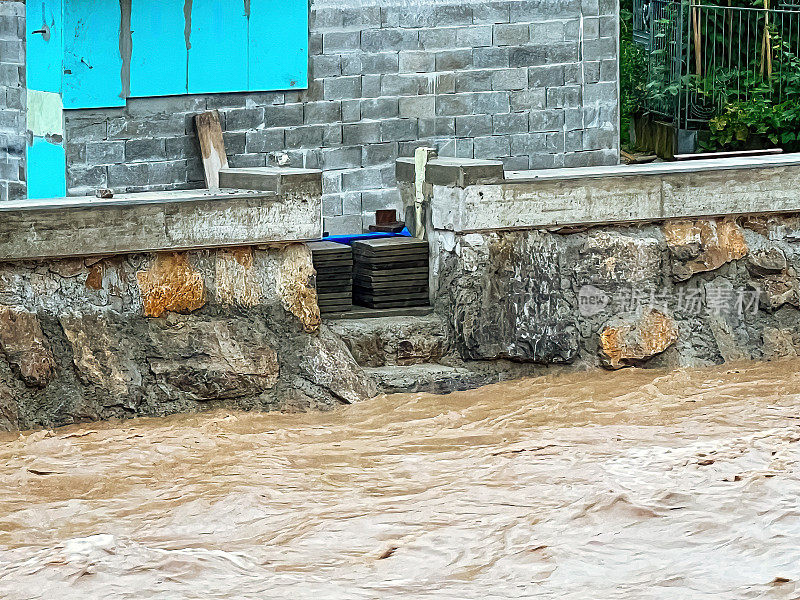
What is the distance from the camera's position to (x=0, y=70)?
29.6 ft

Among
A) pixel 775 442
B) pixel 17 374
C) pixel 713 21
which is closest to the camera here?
pixel 775 442

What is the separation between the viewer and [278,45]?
369 inches

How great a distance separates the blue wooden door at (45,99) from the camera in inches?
341

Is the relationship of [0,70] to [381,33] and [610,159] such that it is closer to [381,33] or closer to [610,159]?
[381,33]

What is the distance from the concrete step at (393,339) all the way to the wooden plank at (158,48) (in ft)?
9.19

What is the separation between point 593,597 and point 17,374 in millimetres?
3446

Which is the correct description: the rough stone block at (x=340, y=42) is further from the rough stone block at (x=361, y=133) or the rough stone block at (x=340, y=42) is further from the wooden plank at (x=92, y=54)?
the wooden plank at (x=92, y=54)

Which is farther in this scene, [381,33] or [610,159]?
[610,159]

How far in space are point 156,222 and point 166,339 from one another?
2.09ft

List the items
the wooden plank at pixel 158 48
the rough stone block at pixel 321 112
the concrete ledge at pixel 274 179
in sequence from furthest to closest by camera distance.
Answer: the rough stone block at pixel 321 112 < the wooden plank at pixel 158 48 < the concrete ledge at pixel 274 179

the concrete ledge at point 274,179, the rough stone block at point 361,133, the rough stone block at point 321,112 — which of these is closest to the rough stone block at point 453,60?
the rough stone block at point 361,133

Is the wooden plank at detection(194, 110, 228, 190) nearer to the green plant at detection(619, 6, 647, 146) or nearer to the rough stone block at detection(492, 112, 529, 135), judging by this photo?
the rough stone block at detection(492, 112, 529, 135)

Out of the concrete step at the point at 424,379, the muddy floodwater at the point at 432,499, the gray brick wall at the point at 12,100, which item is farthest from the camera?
the gray brick wall at the point at 12,100

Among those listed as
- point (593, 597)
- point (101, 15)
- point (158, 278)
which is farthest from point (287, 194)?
point (593, 597)
